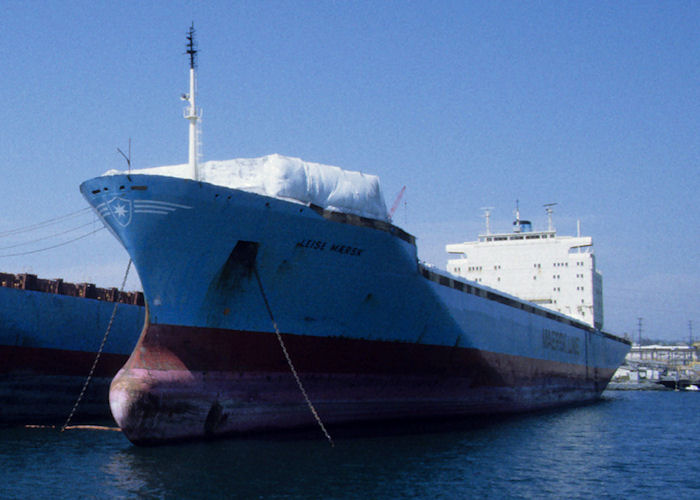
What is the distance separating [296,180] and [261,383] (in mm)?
4587

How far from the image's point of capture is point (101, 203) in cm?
1496

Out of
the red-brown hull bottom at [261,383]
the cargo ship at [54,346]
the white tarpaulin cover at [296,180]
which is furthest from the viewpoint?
the cargo ship at [54,346]

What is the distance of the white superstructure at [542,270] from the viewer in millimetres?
35219

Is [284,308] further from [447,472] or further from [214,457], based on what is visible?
[447,472]

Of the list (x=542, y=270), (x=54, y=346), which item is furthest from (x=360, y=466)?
(x=542, y=270)

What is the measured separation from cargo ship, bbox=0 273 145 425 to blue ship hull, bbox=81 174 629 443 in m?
5.82

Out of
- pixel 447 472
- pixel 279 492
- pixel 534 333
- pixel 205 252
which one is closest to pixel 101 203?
pixel 205 252

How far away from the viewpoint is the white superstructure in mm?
35219

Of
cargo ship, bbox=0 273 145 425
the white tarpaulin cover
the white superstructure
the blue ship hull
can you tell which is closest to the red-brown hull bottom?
the blue ship hull

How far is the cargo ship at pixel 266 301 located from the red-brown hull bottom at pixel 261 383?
28 mm

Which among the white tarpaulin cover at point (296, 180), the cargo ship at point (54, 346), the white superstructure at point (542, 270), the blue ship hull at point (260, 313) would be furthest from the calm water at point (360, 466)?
the white superstructure at point (542, 270)

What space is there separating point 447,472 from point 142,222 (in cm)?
782

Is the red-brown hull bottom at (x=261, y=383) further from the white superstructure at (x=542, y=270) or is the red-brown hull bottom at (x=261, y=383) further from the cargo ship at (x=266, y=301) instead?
the white superstructure at (x=542, y=270)

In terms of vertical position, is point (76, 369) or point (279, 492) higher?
point (76, 369)
